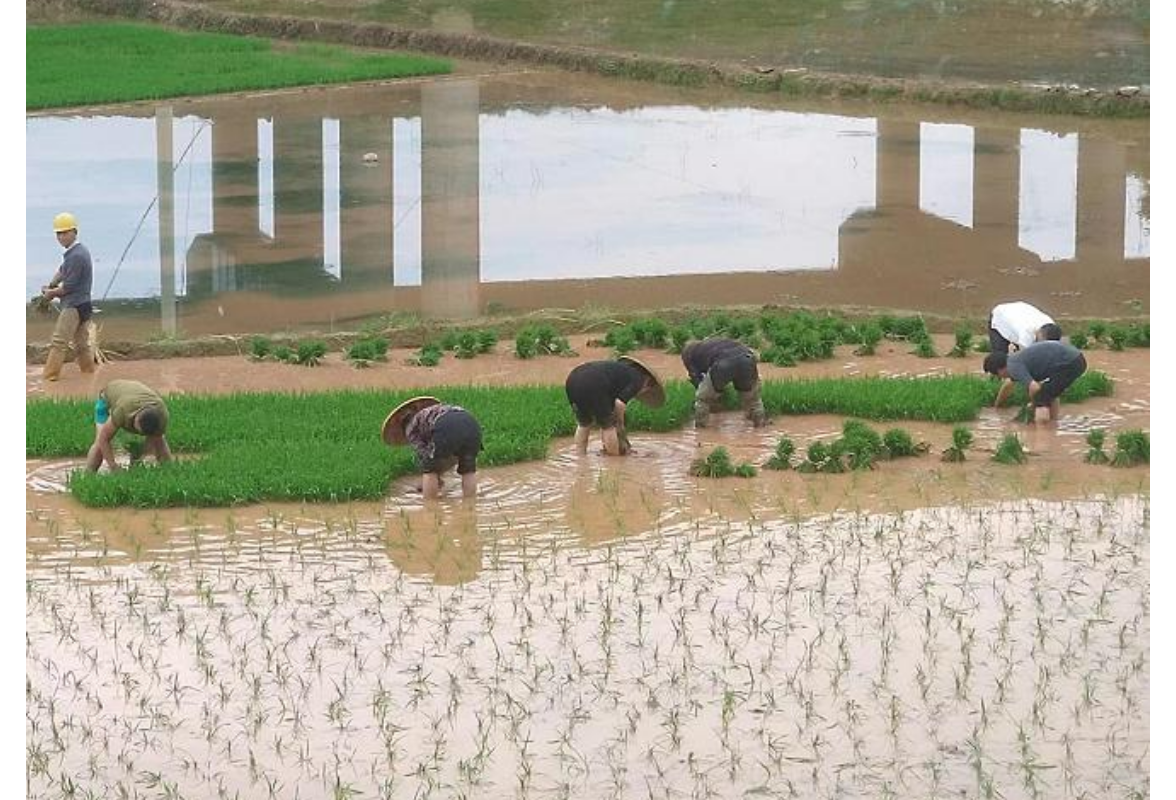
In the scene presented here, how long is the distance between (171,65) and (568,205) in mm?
9165

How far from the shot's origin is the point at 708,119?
77.3 feet

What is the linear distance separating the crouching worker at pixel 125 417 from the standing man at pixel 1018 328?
475 cm

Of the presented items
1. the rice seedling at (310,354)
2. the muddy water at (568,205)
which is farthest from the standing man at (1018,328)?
the rice seedling at (310,354)

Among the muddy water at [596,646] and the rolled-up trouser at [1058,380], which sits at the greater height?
the rolled-up trouser at [1058,380]

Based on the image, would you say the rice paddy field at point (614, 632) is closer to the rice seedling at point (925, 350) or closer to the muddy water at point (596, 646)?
Result: the muddy water at point (596, 646)

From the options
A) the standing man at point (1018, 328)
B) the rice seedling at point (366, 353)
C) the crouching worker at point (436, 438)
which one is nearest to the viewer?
the crouching worker at point (436, 438)

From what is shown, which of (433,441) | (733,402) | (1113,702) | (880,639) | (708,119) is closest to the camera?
(1113,702)

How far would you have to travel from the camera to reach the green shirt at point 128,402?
33.3 ft

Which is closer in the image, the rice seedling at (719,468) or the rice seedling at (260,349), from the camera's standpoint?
the rice seedling at (719,468)

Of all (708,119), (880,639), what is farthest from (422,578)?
(708,119)

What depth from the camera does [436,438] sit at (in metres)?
9.86

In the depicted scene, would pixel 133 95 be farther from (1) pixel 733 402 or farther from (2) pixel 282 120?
(1) pixel 733 402

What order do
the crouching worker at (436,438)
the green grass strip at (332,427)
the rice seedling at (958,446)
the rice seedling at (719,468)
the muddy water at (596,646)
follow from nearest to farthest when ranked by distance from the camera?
1. the muddy water at (596,646)
2. the crouching worker at (436,438)
3. the green grass strip at (332,427)
4. the rice seedling at (719,468)
5. the rice seedling at (958,446)

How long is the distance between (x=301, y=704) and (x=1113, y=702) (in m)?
2.86
